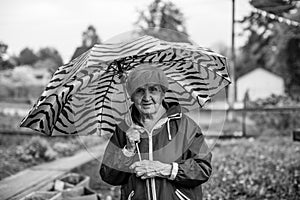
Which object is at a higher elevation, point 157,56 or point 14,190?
point 157,56

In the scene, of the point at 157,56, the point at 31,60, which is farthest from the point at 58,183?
the point at 31,60

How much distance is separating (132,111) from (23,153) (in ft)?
19.4

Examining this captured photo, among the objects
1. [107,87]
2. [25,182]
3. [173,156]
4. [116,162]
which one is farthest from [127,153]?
[25,182]

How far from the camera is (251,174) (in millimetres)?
6863

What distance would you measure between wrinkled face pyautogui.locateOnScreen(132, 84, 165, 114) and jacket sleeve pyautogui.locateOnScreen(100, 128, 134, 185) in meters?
0.21

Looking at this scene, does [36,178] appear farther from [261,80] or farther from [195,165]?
[261,80]

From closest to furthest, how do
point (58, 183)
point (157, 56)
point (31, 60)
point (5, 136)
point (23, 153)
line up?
1. point (157, 56)
2. point (58, 183)
3. point (23, 153)
4. point (5, 136)
5. point (31, 60)

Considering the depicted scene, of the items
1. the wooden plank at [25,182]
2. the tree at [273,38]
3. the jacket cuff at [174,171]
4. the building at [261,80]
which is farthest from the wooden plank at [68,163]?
the building at [261,80]

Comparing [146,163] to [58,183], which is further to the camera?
[58,183]

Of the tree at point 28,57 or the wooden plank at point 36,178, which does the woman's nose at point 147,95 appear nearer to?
the wooden plank at point 36,178

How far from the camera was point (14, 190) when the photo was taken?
549cm

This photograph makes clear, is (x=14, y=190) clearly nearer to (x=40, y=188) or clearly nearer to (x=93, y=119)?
(x=40, y=188)

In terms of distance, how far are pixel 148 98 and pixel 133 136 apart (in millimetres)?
217

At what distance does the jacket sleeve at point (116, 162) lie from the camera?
2.58 m
